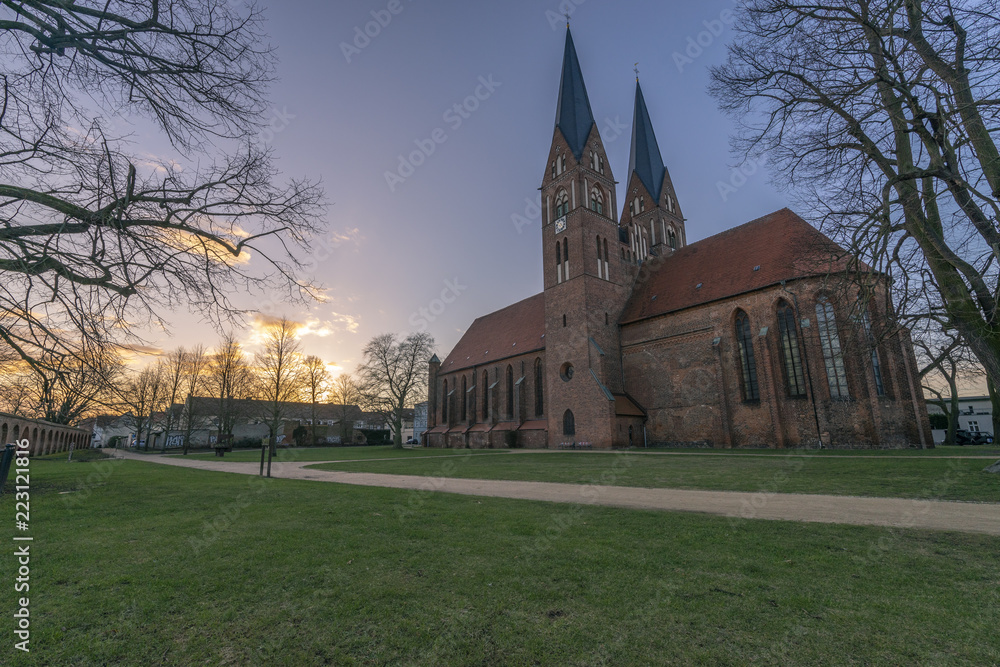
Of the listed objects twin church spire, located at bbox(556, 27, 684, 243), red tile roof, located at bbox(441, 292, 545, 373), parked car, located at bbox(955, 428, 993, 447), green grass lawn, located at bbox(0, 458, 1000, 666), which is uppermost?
twin church spire, located at bbox(556, 27, 684, 243)

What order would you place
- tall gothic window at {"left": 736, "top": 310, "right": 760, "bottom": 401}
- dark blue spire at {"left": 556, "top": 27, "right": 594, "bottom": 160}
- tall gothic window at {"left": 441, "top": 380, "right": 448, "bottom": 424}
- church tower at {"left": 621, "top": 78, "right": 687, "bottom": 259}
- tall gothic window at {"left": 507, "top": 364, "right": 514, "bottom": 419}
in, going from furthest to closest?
tall gothic window at {"left": 441, "top": 380, "right": 448, "bottom": 424} < church tower at {"left": 621, "top": 78, "right": 687, "bottom": 259} < tall gothic window at {"left": 507, "top": 364, "right": 514, "bottom": 419} < dark blue spire at {"left": 556, "top": 27, "right": 594, "bottom": 160} < tall gothic window at {"left": 736, "top": 310, "right": 760, "bottom": 401}

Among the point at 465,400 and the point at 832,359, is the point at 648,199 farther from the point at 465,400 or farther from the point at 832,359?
the point at 465,400

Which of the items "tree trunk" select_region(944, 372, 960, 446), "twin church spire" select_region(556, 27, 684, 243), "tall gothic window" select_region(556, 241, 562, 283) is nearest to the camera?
"tree trunk" select_region(944, 372, 960, 446)

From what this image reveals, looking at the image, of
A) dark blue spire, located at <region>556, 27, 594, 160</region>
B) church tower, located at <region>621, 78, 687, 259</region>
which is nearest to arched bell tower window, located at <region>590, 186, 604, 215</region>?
dark blue spire, located at <region>556, 27, 594, 160</region>

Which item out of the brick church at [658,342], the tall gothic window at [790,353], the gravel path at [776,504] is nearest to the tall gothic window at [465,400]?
the brick church at [658,342]

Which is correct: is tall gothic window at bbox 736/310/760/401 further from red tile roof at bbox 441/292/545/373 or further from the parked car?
the parked car

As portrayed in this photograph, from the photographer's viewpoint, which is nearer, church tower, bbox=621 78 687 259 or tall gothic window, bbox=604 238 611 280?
tall gothic window, bbox=604 238 611 280

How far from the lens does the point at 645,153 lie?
4006 cm

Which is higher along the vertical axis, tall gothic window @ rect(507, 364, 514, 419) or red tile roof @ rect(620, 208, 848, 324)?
red tile roof @ rect(620, 208, 848, 324)

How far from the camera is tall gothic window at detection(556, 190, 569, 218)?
3304 cm

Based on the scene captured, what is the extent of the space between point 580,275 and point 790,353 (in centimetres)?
1312

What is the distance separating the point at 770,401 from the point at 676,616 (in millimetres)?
23320

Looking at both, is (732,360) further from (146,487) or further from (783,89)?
(146,487)

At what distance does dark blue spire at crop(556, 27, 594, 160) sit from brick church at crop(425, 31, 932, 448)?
0.38 ft
